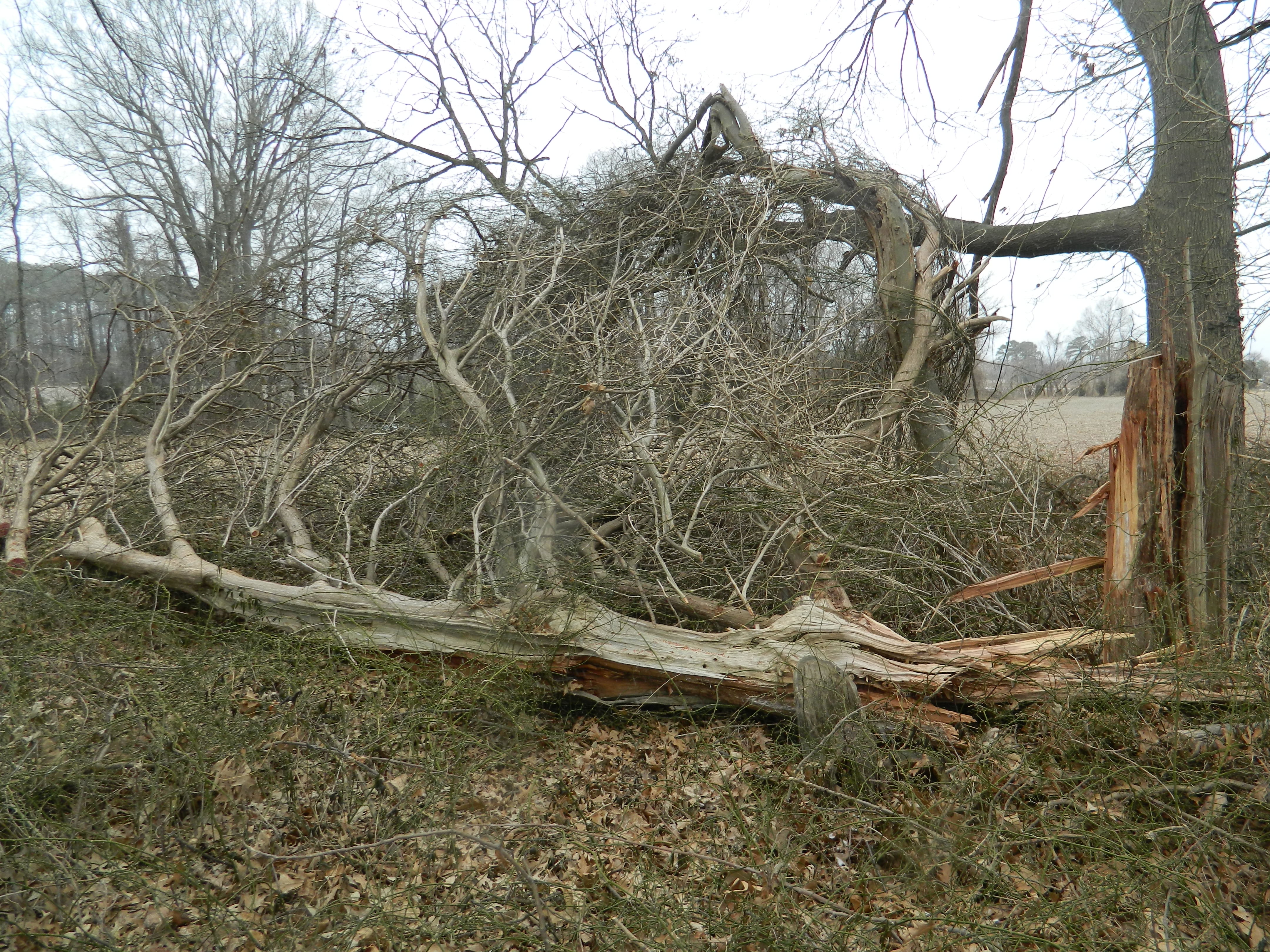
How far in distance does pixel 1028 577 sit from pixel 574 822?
235 cm

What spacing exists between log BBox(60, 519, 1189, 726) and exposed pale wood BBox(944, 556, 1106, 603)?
0.93 feet

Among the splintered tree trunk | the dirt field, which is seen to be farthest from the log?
the dirt field

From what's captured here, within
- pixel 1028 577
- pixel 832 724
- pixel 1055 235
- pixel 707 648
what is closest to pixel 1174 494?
pixel 1028 577

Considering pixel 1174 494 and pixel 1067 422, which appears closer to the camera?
pixel 1174 494

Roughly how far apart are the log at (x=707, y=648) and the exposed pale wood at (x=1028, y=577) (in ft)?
0.93

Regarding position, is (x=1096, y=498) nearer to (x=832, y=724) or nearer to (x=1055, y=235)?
(x=832, y=724)

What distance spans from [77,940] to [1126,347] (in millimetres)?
5991

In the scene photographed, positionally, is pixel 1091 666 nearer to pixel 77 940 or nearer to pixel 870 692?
pixel 870 692

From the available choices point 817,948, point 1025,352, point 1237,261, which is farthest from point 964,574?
point 1237,261

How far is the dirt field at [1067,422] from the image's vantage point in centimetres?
517

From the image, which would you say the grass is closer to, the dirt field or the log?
the log

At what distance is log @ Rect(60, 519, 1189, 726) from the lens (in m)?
3.18

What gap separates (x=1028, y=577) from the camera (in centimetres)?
359

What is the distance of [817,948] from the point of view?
7.30ft
